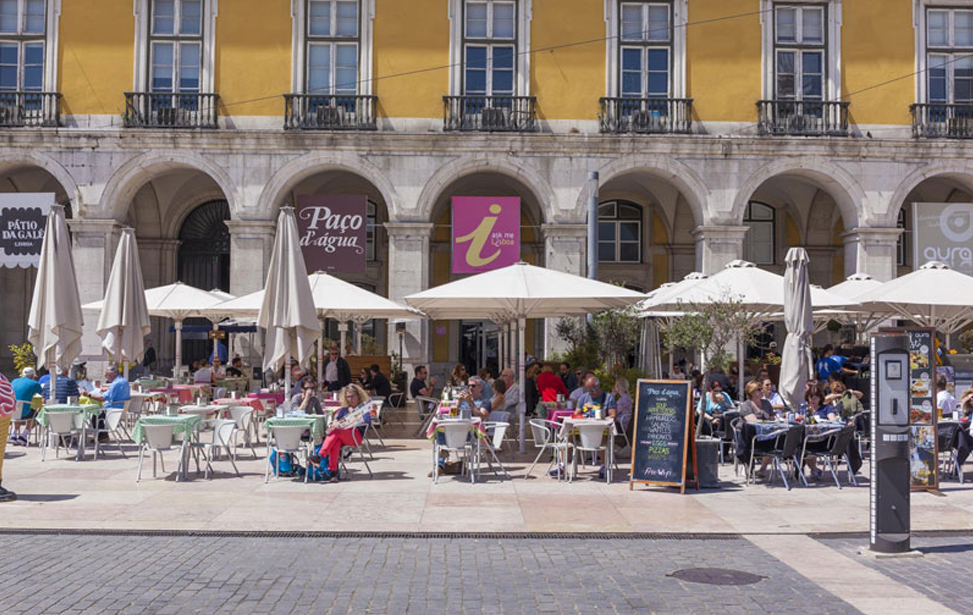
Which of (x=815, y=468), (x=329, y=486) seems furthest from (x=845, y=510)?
(x=329, y=486)

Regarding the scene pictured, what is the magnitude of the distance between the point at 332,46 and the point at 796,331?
49.6 feet

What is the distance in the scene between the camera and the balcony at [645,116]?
2339 cm

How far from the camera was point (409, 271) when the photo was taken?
23266 mm

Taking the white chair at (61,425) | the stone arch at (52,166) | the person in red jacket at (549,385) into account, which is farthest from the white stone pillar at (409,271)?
the white chair at (61,425)

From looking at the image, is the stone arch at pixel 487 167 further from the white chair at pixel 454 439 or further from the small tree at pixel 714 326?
the white chair at pixel 454 439

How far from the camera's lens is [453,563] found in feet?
24.9

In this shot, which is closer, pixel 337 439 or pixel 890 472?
pixel 890 472

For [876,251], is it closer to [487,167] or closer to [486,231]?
[486,231]

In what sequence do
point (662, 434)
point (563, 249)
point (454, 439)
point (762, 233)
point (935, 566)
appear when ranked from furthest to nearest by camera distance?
point (762, 233) → point (563, 249) → point (454, 439) → point (662, 434) → point (935, 566)

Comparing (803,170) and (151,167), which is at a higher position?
(803,170)

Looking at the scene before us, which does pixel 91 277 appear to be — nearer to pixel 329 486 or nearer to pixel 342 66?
pixel 342 66

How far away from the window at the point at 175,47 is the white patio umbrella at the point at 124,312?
9.11 metres

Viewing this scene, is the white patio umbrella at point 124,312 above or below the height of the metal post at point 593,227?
below

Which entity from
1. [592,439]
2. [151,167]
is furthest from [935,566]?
[151,167]
